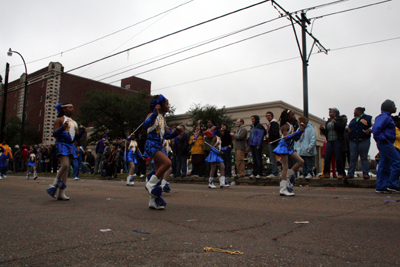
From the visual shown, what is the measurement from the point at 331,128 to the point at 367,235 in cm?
679

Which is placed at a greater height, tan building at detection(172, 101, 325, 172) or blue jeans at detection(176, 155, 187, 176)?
tan building at detection(172, 101, 325, 172)

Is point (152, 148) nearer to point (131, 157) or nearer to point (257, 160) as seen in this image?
point (257, 160)

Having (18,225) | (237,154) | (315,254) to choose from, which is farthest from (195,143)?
(315,254)

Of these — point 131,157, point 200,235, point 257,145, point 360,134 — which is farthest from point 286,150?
point 131,157

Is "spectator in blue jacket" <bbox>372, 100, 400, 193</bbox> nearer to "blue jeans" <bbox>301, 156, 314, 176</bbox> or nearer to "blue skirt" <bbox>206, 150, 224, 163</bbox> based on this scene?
"blue jeans" <bbox>301, 156, 314, 176</bbox>

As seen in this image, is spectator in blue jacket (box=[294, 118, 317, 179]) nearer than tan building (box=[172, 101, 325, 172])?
Yes

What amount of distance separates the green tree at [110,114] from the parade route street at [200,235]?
37.9m

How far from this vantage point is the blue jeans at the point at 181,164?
13523 mm

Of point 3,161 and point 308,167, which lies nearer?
point 308,167

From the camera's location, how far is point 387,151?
725cm

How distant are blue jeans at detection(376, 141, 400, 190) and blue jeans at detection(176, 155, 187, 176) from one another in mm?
7591

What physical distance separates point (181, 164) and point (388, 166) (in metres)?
7.89

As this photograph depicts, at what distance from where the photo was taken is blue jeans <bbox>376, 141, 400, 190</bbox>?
7188 millimetres

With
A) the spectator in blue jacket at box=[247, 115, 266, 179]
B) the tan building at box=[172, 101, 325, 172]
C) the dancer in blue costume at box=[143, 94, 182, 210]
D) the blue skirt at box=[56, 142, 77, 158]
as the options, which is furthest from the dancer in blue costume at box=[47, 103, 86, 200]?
the tan building at box=[172, 101, 325, 172]
